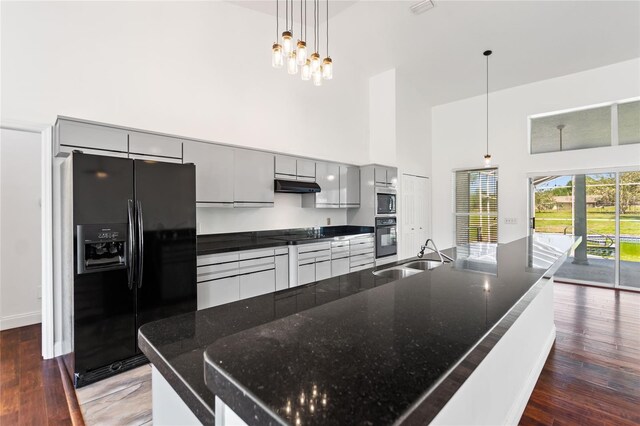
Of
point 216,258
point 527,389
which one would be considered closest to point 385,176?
point 216,258

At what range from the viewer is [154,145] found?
9.76ft

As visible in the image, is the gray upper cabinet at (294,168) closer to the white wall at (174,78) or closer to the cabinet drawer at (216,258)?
the white wall at (174,78)

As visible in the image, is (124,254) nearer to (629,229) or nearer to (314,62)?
(314,62)

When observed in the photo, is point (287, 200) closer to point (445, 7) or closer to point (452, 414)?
point (445, 7)

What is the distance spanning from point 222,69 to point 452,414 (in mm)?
4142

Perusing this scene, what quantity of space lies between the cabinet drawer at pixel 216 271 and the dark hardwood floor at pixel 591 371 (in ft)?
8.91

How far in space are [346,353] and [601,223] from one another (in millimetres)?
6653

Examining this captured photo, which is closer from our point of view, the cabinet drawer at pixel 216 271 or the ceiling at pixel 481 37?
the cabinet drawer at pixel 216 271

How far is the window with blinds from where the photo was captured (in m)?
6.30

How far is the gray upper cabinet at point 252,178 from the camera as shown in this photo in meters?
3.67

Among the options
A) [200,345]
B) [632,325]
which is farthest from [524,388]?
[632,325]

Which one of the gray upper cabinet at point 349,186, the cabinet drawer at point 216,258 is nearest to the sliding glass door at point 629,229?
the gray upper cabinet at point 349,186

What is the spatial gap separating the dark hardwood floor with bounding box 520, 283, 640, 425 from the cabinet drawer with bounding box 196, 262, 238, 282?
107 inches

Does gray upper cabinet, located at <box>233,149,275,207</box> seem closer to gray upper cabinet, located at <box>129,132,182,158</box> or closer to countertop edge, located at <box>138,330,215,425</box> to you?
gray upper cabinet, located at <box>129,132,182,158</box>
